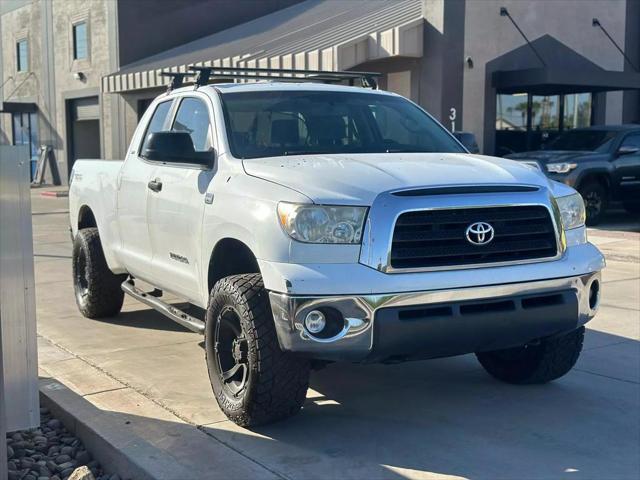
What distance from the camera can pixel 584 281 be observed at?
15.0 ft

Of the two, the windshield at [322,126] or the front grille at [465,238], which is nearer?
the front grille at [465,238]

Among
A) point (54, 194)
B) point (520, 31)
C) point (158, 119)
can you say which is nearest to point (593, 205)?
point (520, 31)

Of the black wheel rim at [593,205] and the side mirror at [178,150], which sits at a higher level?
the side mirror at [178,150]

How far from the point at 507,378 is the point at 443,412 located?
30.7 inches

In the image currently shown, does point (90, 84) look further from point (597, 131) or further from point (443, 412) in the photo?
point (443, 412)

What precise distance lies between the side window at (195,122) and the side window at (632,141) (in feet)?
38.3

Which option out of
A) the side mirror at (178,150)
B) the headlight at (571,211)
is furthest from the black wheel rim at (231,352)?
the headlight at (571,211)

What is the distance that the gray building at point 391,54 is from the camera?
1789 centimetres

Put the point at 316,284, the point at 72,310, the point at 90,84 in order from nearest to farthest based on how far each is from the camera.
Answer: the point at 316,284
the point at 72,310
the point at 90,84

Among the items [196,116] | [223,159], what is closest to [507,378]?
[223,159]

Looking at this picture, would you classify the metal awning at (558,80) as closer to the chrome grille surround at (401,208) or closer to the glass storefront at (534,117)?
the glass storefront at (534,117)

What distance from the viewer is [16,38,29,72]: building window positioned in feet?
110

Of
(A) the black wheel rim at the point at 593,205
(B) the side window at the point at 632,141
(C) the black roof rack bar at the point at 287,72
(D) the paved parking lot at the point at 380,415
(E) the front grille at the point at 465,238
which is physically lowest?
(D) the paved parking lot at the point at 380,415

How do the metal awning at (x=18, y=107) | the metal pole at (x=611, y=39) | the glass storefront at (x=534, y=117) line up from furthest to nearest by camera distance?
1. the metal awning at (x=18, y=107)
2. the metal pole at (x=611, y=39)
3. the glass storefront at (x=534, y=117)
